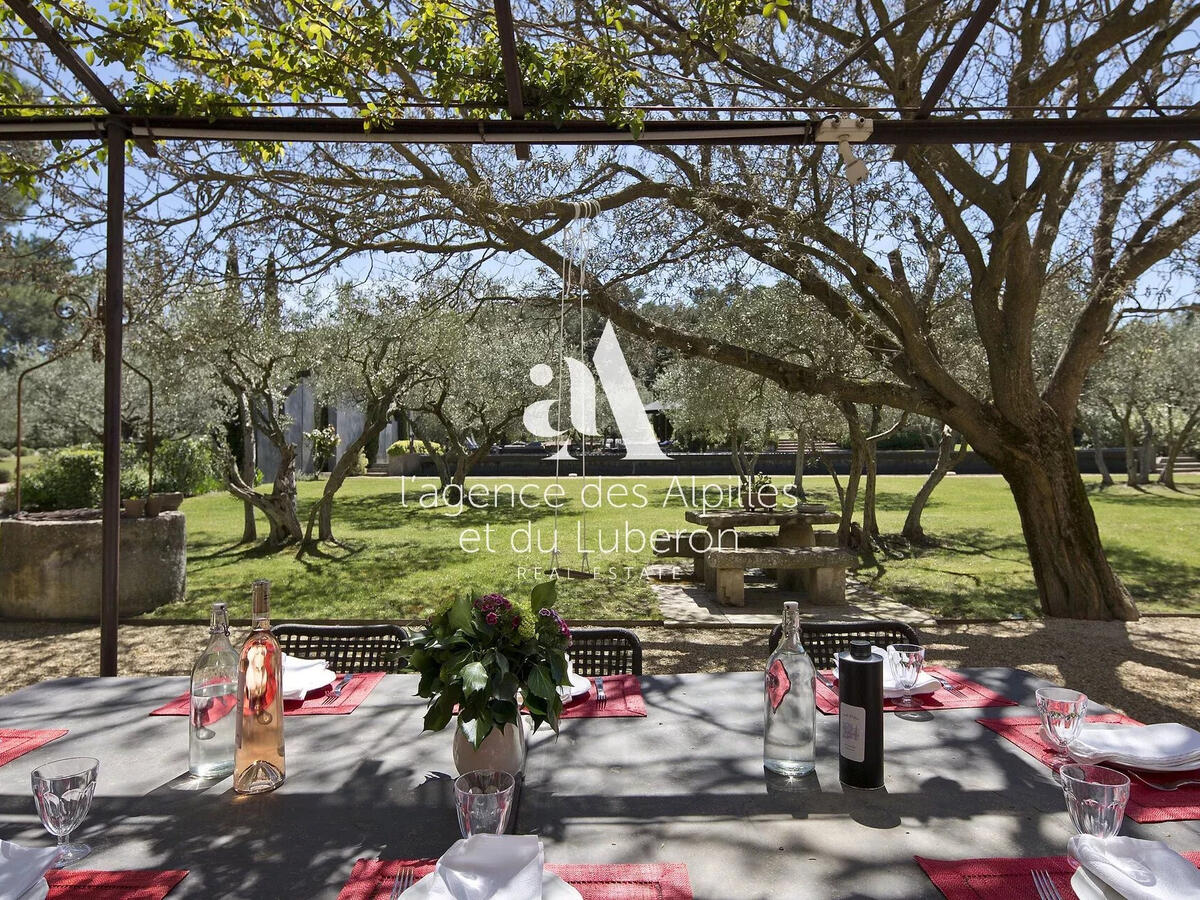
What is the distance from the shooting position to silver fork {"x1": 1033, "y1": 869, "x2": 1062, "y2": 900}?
3.54ft

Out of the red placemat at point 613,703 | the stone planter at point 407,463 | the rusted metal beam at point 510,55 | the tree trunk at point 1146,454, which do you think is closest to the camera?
the red placemat at point 613,703

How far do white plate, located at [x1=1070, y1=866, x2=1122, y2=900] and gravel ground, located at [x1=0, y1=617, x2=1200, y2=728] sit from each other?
3.40 m

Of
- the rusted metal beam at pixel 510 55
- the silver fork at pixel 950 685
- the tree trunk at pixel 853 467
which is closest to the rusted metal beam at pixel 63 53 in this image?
the rusted metal beam at pixel 510 55

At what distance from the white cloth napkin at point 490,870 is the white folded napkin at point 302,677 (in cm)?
93

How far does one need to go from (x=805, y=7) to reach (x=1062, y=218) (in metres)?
2.49

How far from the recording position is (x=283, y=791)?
1.45 metres

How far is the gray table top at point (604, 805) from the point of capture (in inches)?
46.7

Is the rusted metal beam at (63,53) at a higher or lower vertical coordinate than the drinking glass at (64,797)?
higher

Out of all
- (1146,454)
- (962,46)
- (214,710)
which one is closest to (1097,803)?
(214,710)

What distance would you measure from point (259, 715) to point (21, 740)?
2.16 ft

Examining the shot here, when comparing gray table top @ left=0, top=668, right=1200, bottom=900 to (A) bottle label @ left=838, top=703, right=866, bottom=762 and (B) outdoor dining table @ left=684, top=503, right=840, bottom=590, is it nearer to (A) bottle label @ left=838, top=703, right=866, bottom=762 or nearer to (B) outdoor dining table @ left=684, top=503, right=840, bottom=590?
(A) bottle label @ left=838, top=703, right=866, bottom=762

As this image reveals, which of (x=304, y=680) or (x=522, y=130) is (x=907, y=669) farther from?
(x=522, y=130)

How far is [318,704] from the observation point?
191cm

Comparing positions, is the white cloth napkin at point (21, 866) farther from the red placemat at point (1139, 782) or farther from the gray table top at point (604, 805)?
the red placemat at point (1139, 782)
